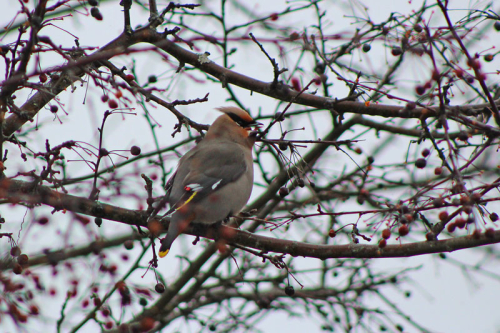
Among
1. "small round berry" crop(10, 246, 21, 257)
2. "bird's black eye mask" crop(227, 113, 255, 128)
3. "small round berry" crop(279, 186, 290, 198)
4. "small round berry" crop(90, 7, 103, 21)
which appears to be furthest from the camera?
"bird's black eye mask" crop(227, 113, 255, 128)

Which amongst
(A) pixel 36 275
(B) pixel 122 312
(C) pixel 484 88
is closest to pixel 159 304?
(B) pixel 122 312

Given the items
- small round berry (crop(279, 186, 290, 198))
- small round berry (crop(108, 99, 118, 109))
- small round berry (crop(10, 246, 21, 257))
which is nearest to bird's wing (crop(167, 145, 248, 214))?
small round berry (crop(279, 186, 290, 198))

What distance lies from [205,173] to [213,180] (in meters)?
0.10

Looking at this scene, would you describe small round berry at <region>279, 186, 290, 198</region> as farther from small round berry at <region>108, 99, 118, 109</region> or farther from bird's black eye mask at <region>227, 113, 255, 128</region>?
bird's black eye mask at <region>227, 113, 255, 128</region>

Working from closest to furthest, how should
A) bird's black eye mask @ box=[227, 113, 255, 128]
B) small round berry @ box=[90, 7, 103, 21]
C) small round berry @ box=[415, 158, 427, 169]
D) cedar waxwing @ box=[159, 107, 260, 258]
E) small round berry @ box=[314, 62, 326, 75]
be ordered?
small round berry @ box=[90, 7, 103, 21] → small round berry @ box=[415, 158, 427, 169] → cedar waxwing @ box=[159, 107, 260, 258] → small round berry @ box=[314, 62, 326, 75] → bird's black eye mask @ box=[227, 113, 255, 128]

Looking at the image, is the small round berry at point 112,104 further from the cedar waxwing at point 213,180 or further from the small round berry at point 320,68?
the small round berry at point 320,68

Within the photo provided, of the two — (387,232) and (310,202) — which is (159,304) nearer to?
(310,202)

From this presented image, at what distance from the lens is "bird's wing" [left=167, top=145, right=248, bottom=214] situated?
14.6ft

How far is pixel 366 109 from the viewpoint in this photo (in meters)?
3.80

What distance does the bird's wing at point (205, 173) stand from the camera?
4453mm

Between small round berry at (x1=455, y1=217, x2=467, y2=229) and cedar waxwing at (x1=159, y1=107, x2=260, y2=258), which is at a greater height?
cedar waxwing at (x1=159, y1=107, x2=260, y2=258)

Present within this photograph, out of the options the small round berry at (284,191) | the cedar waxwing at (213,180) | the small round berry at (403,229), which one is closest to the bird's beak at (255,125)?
the cedar waxwing at (213,180)

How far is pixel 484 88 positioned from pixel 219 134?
2998 mm

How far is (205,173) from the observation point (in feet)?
15.6
